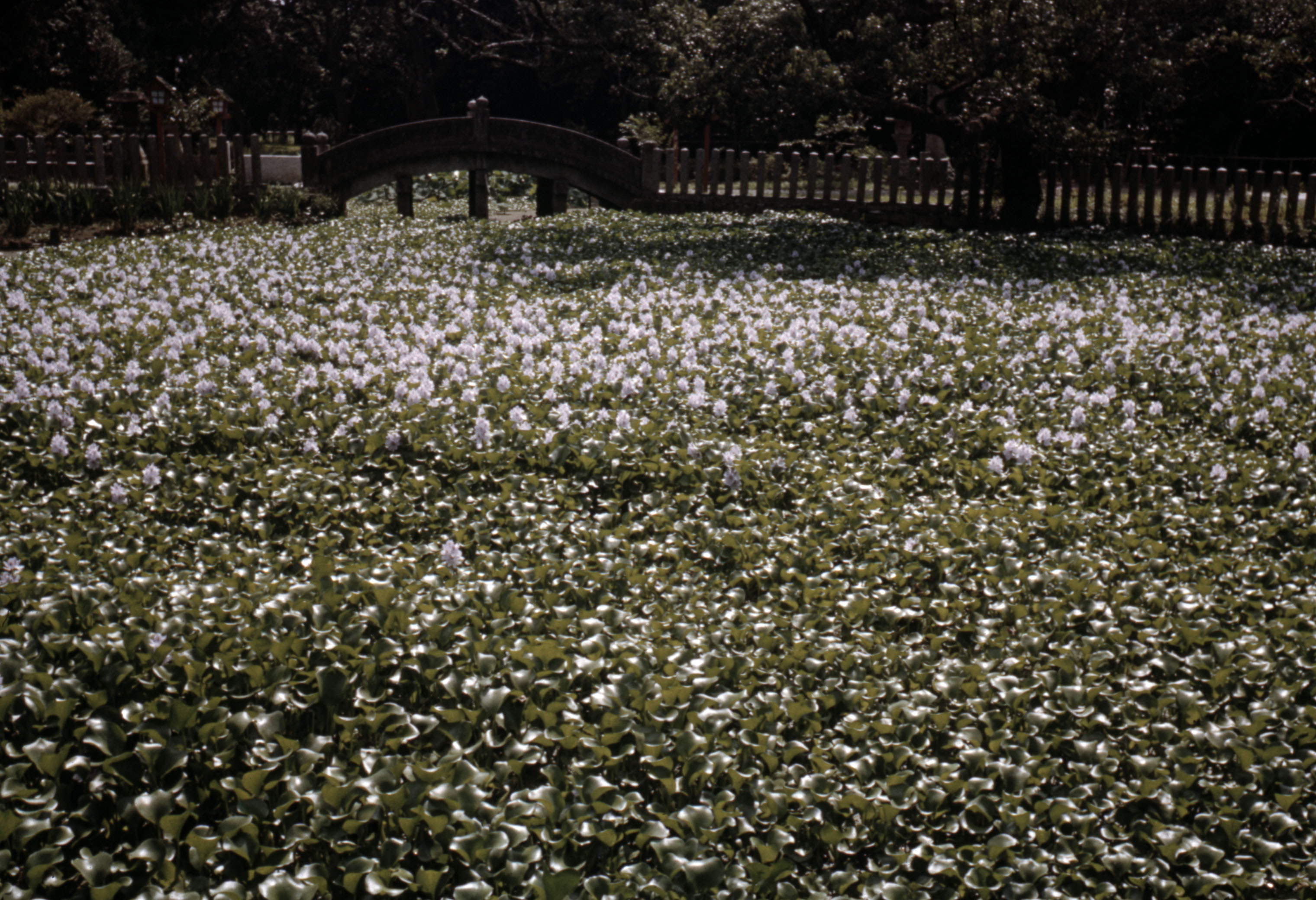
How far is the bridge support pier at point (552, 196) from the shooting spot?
21484 millimetres

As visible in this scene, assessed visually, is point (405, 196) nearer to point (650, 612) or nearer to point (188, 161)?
point (188, 161)

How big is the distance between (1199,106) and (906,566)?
29.4m

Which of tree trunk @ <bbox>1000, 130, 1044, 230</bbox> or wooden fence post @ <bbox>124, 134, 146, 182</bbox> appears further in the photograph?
tree trunk @ <bbox>1000, 130, 1044, 230</bbox>

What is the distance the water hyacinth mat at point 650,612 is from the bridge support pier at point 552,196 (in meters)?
13.3

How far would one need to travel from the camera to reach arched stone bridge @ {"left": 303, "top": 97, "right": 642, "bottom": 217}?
20.2 m

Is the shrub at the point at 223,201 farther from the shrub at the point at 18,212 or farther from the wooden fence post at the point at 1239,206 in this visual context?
the wooden fence post at the point at 1239,206

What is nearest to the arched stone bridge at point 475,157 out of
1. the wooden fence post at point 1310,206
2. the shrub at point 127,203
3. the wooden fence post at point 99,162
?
the wooden fence post at point 99,162

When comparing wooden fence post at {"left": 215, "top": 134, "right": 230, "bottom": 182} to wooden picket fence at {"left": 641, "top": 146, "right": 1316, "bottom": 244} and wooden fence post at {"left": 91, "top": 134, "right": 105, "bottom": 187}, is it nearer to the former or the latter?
wooden fence post at {"left": 91, "top": 134, "right": 105, "bottom": 187}

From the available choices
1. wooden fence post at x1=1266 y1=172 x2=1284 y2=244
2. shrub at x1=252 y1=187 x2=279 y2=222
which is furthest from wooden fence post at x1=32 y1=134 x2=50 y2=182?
wooden fence post at x1=1266 y1=172 x2=1284 y2=244

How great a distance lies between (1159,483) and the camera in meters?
5.73

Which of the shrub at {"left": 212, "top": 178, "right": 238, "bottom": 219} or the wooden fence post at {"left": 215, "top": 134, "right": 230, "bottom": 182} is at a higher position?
the wooden fence post at {"left": 215, "top": 134, "right": 230, "bottom": 182}

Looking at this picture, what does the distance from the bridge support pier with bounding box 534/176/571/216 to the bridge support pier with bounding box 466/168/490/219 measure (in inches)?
41.6

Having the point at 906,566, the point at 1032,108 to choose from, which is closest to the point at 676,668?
the point at 906,566

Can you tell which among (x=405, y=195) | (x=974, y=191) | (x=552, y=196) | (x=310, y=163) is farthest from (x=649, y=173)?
(x=310, y=163)
